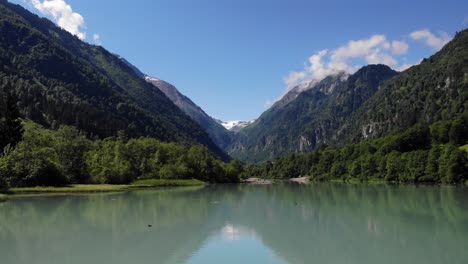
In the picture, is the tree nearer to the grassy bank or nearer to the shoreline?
the shoreline

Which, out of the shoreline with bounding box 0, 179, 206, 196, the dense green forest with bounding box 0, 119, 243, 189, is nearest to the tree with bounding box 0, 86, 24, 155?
the dense green forest with bounding box 0, 119, 243, 189

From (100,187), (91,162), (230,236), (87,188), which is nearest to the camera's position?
(230,236)

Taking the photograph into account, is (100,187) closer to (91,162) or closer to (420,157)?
(91,162)

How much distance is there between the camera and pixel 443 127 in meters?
164

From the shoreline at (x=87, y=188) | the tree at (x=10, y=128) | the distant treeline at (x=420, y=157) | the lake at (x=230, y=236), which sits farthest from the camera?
the distant treeline at (x=420, y=157)

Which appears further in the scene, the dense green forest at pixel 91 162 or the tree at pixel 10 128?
the tree at pixel 10 128

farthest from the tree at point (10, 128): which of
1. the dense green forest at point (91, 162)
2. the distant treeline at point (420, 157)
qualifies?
the distant treeline at point (420, 157)

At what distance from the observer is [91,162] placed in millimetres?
121062

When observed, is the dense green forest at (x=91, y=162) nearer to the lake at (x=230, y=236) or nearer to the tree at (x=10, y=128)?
the tree at (x=10, y=128)

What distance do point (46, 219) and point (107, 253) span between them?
20418 mm

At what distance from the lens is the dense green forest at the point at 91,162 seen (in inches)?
3516

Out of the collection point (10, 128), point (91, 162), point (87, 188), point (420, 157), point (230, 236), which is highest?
point (10, 128)

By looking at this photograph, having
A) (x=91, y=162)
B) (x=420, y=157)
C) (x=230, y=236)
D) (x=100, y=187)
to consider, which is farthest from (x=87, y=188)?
(x=420, y=157)

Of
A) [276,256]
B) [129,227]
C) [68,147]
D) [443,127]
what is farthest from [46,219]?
[443,127]
